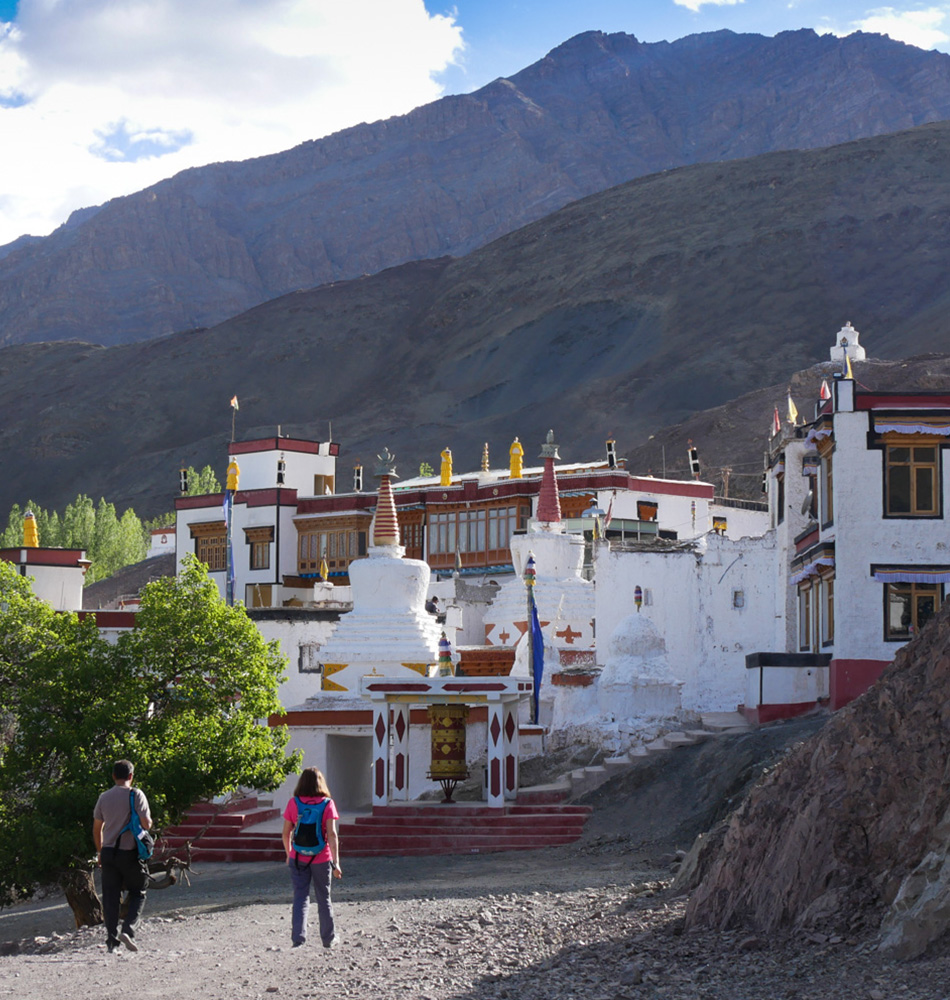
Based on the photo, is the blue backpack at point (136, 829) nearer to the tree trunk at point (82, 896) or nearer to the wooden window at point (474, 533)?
the tree trunk at point (82, 896)

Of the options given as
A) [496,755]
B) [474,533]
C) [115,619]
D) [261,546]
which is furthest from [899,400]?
[261,546]

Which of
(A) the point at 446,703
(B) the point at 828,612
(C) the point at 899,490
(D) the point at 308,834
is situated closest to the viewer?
(D) the point at 308,834

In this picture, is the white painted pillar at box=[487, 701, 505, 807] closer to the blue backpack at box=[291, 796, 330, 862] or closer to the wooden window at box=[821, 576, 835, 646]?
the wooden window at box=[821, 576, 835, 646]

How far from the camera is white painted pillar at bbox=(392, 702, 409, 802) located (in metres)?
33.8

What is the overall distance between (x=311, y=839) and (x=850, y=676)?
21.2 m

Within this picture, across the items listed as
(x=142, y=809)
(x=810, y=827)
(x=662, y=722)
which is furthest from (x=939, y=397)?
(x=142, y=809)

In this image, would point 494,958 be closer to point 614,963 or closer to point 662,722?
point 614,963

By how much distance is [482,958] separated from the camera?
51.0ft

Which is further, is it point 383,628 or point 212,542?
point 212,542

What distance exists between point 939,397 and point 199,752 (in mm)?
19300

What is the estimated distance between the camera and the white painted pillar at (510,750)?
32.7m

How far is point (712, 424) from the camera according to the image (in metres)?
111

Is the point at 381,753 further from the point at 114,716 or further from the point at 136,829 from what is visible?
the point at 136,829

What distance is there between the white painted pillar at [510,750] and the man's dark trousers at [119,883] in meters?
16.3
